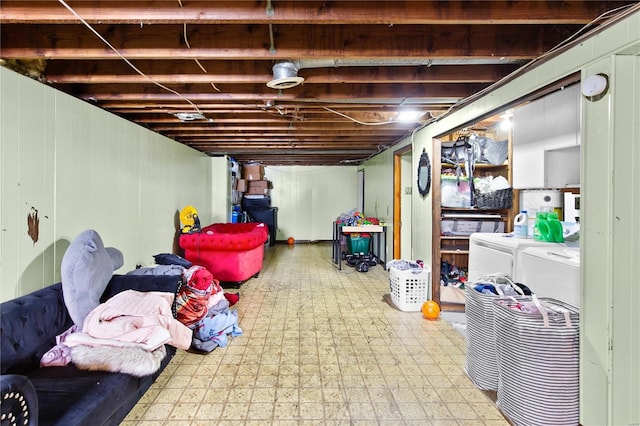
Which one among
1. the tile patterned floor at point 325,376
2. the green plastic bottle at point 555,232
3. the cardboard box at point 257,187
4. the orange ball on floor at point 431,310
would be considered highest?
the cardboard box at point 257,187

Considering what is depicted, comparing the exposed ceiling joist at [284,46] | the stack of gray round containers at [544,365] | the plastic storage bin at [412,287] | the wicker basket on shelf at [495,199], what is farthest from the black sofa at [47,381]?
the wicker basket on shelf at [495,199]

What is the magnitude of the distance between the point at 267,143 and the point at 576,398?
5.06m

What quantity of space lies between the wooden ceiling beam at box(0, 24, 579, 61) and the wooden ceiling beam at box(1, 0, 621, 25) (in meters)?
0.34

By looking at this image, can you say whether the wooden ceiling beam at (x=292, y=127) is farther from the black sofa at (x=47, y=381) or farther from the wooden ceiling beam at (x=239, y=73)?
the black sofa at (x=47, y=381)

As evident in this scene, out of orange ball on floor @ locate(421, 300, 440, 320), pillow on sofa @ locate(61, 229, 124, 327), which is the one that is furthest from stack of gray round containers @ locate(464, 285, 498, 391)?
pillow on sofa @ locate(61, 229, 124, 327)

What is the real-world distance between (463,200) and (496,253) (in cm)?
125

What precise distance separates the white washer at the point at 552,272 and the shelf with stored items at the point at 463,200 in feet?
3.99

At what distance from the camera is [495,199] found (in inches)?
146

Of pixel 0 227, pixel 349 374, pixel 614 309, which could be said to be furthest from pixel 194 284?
pixel 614 309

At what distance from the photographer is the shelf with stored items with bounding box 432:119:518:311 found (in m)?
3.57

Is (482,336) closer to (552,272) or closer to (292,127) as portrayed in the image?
(552,272)

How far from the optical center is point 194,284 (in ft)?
9.05

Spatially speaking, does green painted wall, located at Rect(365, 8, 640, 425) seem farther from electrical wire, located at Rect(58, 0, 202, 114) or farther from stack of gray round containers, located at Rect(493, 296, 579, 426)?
electrical wire, located at Rect(58, 0, 202, 114)

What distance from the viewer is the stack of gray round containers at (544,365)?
1.62 metres
